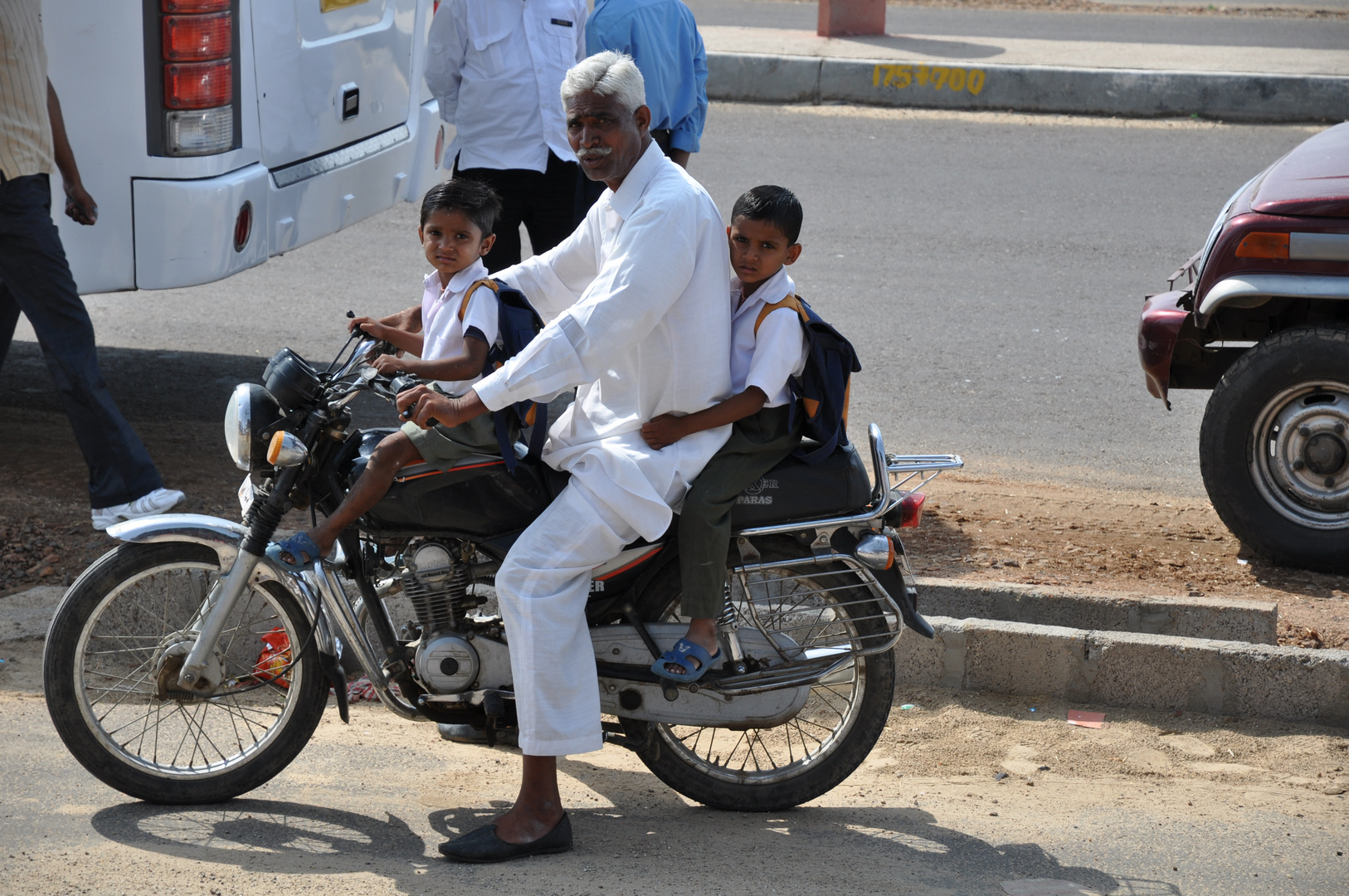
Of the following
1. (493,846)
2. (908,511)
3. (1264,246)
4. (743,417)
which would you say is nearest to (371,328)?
(743,417)

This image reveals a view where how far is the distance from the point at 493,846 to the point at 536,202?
3.13 meters

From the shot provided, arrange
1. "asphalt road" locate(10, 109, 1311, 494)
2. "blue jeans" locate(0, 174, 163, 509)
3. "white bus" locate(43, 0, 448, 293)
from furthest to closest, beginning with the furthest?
"asphalt road" locate(10, 109, 1311, 494)
"white bus" locate(43, 0, 448, 293)
"blue jeans" locate(0, 174, 163, 509)

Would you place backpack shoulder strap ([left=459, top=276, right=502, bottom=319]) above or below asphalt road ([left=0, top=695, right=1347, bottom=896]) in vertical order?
above

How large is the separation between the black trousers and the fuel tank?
2.34m

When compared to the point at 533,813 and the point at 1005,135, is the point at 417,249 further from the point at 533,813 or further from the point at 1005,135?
the point at 533,813

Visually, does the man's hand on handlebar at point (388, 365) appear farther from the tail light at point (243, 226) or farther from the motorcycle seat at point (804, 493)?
the tail light at point (243, 226)

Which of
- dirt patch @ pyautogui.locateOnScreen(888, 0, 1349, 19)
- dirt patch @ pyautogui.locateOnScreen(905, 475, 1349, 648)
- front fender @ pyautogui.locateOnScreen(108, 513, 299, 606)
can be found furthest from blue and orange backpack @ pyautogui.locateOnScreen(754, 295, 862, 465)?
dirt patch @ pyautogui.locateOnScreen(888, 0, 1349, 19)

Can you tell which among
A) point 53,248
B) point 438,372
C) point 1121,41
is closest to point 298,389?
point 438,372

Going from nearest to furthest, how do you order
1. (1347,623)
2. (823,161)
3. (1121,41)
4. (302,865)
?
(302,865) → (1347,623) → (823,161) → (1121,41)

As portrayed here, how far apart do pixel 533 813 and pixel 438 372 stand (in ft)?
3.46

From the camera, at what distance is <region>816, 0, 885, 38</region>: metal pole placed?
1448cm

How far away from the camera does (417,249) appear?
8539 millimetres

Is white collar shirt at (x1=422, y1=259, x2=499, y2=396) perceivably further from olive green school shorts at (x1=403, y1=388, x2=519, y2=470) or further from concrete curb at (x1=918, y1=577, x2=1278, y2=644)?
concrete curb at (x1=918, y1=577, x2=1278, y2=644)

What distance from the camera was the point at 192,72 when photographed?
5.01 m
